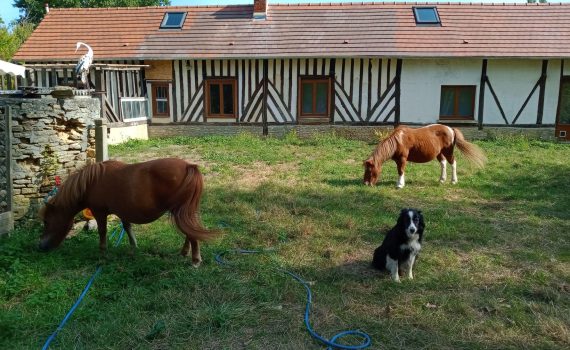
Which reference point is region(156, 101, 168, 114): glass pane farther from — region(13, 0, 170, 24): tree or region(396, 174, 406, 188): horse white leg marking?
region(13, 0, 170, 24): tree

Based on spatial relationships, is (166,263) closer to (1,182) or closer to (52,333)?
(52,333)

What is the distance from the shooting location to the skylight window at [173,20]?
57.5ft

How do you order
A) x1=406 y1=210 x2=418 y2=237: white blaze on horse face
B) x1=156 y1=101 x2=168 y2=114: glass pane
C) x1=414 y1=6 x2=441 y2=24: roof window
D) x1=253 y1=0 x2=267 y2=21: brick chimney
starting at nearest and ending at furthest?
1. x1=406 y1=210 x2=418 y2=237: white blaze on horse face
2. x1=156 y1=101 x2=168 y2=114: glass pane
3. x1=414 y1=6 x2=441 y2=24: roof window
4. x1=253 y1=0 x2=267 y2=21: brick chimney

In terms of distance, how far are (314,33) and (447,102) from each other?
213 inches

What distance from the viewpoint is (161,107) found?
16.6m

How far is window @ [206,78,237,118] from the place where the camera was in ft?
53.5

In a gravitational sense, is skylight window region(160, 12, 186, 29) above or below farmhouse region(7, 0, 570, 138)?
above

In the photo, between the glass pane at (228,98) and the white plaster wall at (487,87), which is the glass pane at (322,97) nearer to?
the white plaster wall at (487,87)

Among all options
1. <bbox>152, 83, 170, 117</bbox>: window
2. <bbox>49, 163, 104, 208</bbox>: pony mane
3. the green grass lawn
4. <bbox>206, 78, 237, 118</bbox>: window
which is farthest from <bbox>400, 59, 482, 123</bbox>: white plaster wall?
<bbox>49, 163, 104, 208</bbox>: pony mane

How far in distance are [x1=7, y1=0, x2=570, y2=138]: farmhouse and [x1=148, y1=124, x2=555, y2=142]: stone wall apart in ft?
0.72

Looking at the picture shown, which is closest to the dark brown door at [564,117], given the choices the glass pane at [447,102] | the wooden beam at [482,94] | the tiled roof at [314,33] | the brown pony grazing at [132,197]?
the tiled roof at [314,33]

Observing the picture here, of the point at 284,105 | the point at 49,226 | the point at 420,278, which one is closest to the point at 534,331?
the point at 420,278

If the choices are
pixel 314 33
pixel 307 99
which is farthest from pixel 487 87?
pixel 314 33

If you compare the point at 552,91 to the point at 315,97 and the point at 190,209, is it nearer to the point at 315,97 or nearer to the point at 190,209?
the point at 315,97
